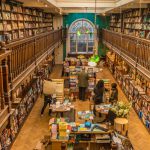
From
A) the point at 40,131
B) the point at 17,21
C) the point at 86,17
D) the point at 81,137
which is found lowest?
the point at 40,131

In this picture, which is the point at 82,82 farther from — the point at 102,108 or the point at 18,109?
the point at 18,109

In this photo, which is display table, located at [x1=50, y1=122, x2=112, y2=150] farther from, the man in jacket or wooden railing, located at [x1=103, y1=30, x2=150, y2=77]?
the man in jacket

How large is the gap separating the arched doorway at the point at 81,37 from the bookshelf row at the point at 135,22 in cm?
327

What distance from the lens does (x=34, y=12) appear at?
43.9ft

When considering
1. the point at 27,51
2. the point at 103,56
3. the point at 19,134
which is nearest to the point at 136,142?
the point at 19,134

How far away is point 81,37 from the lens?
68.0 ft

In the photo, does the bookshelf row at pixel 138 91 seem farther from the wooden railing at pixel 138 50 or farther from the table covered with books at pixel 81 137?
the table covered with books at pixel 81 137

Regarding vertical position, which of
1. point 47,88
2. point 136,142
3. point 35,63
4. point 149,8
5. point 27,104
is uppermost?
point 149,8

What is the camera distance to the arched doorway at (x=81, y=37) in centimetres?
2031

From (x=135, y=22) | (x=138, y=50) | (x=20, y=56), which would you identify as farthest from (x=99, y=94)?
(x=135, y=22)

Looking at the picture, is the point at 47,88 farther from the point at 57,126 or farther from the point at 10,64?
the point at 10,64

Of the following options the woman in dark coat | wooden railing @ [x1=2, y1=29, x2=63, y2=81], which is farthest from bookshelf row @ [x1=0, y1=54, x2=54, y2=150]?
the woman in dark coat

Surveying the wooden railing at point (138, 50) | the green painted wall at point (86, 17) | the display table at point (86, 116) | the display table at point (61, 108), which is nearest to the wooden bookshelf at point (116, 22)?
the green painted wall at point (86, 17)

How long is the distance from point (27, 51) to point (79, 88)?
489cm
